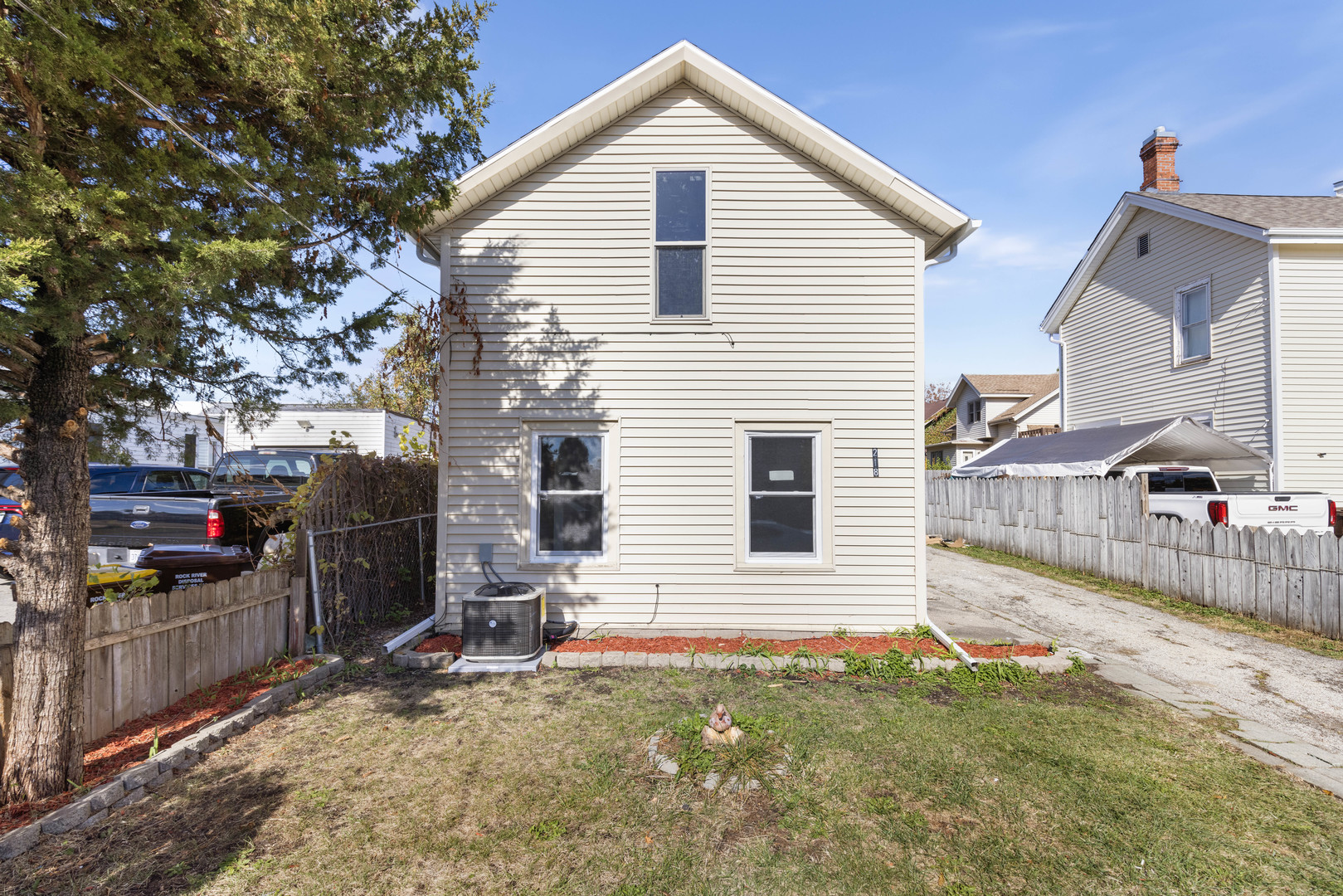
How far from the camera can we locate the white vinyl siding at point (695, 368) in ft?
21.9

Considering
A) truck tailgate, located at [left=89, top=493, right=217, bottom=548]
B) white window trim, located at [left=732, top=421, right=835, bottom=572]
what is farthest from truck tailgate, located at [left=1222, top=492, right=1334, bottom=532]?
truck tailgate, located at [left=89, top=493, right=217, bottom=548]

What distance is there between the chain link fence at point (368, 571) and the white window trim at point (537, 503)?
1.82m

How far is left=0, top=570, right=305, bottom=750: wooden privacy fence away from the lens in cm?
375

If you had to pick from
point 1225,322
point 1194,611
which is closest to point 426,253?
point 1194,611

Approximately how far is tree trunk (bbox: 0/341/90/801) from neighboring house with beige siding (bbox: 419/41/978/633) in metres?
3.48

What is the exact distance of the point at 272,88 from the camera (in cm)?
343

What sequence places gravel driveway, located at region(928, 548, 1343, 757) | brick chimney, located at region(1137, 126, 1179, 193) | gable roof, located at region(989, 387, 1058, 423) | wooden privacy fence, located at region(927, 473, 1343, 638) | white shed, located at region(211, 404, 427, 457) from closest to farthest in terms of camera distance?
gravel driveway, located at region(928, 548, 1343, 757) < wooden privacy fence, located at region(927, 473, 1343, 638) < brick chimney, located at region(1137, 126, 1179, 193) < white shed, located at region(211, 404, 427, 457) < gable roof, located at region(989, 387, 1058, 423)

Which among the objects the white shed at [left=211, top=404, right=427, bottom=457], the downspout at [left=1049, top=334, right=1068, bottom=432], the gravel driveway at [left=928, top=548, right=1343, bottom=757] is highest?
the downspout at [left=1049, top=334, right=1068, bottom=432]

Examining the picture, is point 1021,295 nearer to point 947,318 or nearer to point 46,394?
point 947,318

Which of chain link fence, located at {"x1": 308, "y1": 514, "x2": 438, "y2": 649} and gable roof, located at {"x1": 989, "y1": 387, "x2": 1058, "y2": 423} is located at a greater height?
gable roof, located at {"x1": 989, "y1": 387, "x2": 1058, "y2": 423}

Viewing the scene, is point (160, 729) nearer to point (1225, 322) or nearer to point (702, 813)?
point (702, 813)

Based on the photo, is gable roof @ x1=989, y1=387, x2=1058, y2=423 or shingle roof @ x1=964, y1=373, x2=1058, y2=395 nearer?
gable roof @ x1=989, y1=387, x2=1058, y2=423

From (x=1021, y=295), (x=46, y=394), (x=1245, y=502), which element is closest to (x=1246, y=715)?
(x=1245, y=502)

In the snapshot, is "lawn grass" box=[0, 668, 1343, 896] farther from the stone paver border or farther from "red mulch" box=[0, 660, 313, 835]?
"red mulch" box=[0, 660, 313, 835]
